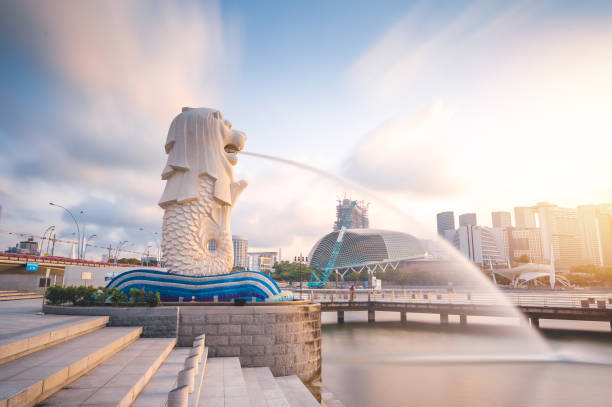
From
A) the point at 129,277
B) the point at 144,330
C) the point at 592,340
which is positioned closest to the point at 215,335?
the point at 144,330

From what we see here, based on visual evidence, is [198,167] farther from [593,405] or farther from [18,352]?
[593,405]

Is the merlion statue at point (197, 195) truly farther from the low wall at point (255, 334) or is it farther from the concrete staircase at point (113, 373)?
the concrete staircase at point (113, 373)

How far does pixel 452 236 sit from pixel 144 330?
7191 inches

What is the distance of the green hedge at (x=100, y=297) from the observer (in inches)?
484

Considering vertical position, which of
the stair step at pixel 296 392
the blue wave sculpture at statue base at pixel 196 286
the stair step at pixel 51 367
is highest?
the blue wave sculpture at statue base at pixel 196 286

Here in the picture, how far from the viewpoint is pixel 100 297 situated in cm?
1289

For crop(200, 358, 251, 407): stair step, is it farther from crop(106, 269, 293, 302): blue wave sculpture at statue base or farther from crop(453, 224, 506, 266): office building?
crop(453, 224, 506, 266): office building

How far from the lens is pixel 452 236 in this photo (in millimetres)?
177500

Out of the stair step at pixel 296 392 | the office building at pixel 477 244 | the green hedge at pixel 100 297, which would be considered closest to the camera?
the stair step at pixel 296 392

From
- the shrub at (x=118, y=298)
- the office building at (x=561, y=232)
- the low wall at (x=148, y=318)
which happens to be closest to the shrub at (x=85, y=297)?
the shrub at (x=118, y=298)

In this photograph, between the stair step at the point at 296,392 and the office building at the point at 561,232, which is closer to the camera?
the stair step at the point at 296,392

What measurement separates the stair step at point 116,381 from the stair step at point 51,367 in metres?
0.14

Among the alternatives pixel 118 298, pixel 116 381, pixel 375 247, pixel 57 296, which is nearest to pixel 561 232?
pixel 375 247

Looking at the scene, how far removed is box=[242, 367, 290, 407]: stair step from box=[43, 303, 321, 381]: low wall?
646 millimetres
